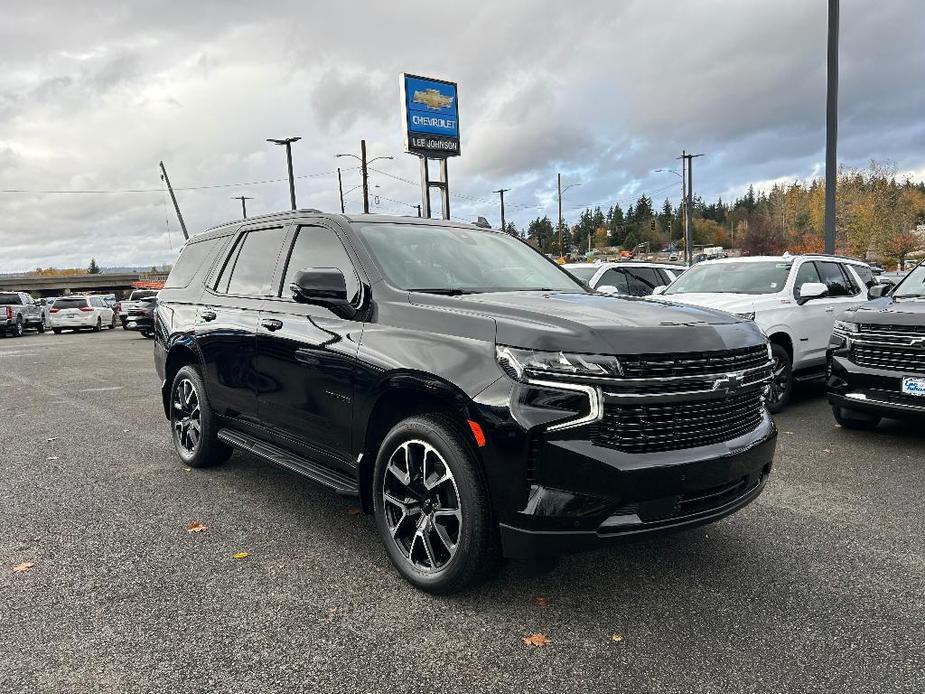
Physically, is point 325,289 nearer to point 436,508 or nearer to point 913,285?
point 436,508

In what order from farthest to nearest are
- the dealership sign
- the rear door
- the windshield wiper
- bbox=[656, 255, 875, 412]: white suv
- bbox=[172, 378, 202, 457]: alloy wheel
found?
the dealership sign < bbox=[656, 255, 875, 412]: white suv < bbox=[172, 378, 202, 457]: alloy wheel < the rear door < the windshield wiper

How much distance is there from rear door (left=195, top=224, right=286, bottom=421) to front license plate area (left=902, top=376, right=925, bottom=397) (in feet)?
17.6

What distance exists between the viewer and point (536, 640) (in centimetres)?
295

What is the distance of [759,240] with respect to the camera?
256 ft

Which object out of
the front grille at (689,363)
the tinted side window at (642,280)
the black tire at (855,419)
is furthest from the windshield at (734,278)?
the front grille at (689,363)

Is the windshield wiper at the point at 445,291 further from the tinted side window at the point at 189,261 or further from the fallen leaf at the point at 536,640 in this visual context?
the tinted side window at the point at 189,261

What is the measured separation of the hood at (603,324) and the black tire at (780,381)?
472cm

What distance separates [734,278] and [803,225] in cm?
10417

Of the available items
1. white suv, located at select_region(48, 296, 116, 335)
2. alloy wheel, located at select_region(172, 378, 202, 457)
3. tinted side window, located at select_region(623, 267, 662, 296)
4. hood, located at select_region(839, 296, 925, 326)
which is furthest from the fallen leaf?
white suv, located at select_region(48, 296, 116, 335)

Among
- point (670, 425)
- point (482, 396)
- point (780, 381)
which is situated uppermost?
point (482, 396)

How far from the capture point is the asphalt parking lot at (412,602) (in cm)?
271

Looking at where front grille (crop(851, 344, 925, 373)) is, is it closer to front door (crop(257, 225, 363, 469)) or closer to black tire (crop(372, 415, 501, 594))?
black tire (crop(372, 415, 501, 594))

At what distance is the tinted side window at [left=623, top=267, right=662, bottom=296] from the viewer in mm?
13750

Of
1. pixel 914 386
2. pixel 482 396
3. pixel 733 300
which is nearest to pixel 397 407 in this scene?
pixel 482 396
